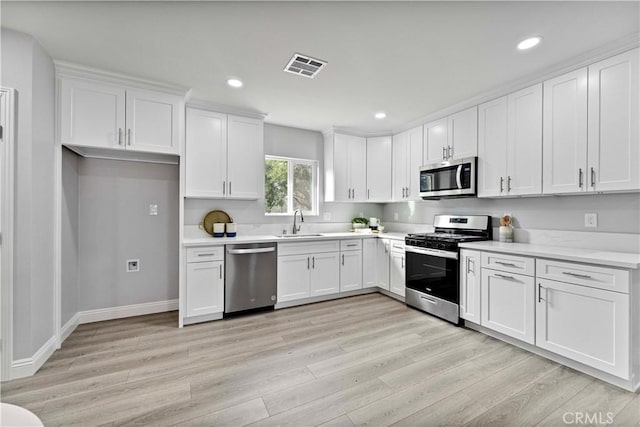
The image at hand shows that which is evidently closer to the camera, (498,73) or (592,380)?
(592,380)

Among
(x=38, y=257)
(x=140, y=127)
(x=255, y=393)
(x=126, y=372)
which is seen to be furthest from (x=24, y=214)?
(x=255, y=393)

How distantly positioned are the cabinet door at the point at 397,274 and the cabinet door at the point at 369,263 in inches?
11.6

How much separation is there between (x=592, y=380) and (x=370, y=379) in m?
1.63

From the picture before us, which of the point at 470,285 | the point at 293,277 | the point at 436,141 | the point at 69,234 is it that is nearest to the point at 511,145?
the point at 436,141

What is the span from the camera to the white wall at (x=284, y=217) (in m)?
3.73

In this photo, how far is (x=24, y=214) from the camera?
2127 mm

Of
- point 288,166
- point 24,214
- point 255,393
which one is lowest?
point 255,393

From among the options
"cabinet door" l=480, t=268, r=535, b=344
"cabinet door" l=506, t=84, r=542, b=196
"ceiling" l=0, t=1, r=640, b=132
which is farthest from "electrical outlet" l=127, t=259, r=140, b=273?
"cabinet door" l=506, t=84, r=542, b=196

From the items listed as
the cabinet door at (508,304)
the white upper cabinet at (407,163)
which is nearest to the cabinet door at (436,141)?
the white upper cabinet at (407,163)

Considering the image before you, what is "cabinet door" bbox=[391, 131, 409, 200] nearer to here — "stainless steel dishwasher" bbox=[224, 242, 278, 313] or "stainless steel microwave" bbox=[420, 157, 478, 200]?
"stainless steel microwave" bbox=[420, 157, 478, 200]

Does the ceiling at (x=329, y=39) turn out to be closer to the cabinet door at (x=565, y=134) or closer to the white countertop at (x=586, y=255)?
the cabinet door at (x=565, y=134)

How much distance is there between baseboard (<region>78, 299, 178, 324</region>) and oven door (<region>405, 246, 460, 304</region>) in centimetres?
300

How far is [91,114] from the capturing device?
8.64ft

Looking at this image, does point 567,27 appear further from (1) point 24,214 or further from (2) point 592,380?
(1) point 24,214
